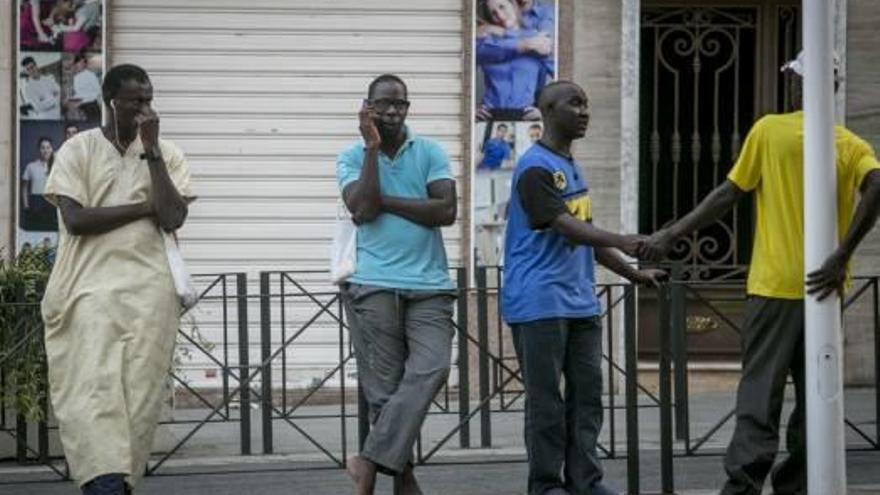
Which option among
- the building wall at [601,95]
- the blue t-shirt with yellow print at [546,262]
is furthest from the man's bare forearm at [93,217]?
the building wall at [601,95]

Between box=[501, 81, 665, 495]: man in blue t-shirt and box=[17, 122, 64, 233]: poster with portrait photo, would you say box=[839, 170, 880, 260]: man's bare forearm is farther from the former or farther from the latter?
box=[17, 122, 64, 233]: poster with portrait photo

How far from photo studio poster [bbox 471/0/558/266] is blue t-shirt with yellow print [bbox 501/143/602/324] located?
20.6 feet

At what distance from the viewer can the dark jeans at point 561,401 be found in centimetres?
860

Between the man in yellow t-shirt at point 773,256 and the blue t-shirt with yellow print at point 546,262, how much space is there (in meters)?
A: 0.32

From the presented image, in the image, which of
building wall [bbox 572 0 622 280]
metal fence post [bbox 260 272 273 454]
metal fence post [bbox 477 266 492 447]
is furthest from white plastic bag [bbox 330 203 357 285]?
building wall [bbox 572 0 622 280]

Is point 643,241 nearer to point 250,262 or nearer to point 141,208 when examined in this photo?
point 141,208

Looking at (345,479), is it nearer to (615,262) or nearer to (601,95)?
(615,262)

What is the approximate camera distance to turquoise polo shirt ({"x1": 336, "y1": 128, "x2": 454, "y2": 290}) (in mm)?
8812

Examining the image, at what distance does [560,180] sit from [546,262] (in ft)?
1.16

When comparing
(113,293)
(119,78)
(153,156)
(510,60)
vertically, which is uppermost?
(510,60)

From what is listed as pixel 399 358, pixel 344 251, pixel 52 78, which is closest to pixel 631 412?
pixel 399 358

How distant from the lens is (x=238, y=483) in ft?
34.6

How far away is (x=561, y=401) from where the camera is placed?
28.5 ft

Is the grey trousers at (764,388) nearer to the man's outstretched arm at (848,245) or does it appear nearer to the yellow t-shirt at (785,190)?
the yellow t-shirt at (785,190)
